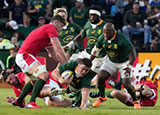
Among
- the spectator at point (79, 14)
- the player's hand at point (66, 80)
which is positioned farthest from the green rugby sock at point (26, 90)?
the spectator at point (79, 14)

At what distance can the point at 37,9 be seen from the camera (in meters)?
20.2

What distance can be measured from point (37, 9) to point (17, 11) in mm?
937

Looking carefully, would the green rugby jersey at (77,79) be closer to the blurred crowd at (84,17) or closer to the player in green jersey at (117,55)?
the player in green jersey at (117,55)

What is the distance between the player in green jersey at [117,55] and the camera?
34.4 feet

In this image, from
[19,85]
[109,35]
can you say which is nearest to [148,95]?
[109,35]

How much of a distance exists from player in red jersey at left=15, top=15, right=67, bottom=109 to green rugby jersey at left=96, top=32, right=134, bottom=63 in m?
1.35

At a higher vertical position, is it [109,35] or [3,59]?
[109,35]

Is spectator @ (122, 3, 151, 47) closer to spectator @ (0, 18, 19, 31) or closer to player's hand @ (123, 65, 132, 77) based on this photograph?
spectator @ (0, 18, 19, 31)

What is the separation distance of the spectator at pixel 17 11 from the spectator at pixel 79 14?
2.03 metres

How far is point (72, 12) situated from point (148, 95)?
934 cm

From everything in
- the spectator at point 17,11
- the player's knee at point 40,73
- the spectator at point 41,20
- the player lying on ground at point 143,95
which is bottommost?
the player lying on ground at point 143,95

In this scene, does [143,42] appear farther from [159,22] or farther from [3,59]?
[3,59]

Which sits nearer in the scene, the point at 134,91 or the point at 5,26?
the point at 134,91

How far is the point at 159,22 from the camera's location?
65.0ft
